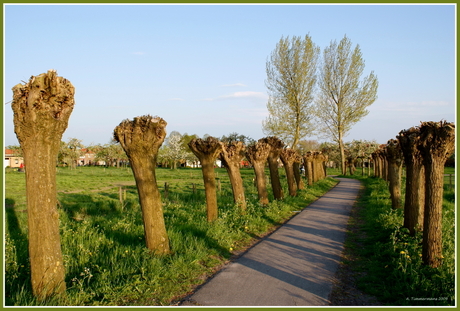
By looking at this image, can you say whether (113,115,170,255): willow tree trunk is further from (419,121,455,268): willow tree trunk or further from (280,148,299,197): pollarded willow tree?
(280,148,299,197): pollarded willow tree

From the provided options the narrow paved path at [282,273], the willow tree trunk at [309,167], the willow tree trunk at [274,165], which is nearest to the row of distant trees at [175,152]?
the willow tree trunk at [309,167]

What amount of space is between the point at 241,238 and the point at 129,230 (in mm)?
2951

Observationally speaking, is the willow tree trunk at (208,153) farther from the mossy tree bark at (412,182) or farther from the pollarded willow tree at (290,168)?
the pollarded willow tree at (290,168)

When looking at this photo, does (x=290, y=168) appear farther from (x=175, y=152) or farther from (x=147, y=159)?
(x=175, y=152)

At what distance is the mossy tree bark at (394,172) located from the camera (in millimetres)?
14852

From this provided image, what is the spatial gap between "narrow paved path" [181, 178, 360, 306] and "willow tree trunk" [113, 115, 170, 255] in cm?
179

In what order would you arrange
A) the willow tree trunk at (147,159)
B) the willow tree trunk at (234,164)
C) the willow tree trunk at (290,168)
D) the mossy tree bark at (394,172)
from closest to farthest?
the willow tree trunk at (147,159)
the mossy tree bark at (394,172)
the willow tree trunk at (234,164)
the willow tree trunk at (290,168)

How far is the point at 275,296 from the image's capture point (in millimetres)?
6094

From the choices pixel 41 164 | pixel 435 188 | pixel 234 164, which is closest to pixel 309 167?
pixel 234 164

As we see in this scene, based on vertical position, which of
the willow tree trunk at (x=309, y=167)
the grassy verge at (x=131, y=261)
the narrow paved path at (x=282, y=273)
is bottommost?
the narrow paved path at (x=282, y=273)

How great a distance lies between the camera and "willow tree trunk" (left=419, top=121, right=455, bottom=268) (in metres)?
7.20

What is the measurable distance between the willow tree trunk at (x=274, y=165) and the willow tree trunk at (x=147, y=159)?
10.7 metres

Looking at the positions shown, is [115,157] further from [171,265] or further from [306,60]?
[171,265]

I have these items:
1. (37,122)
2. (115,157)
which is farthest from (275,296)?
(115,157)
